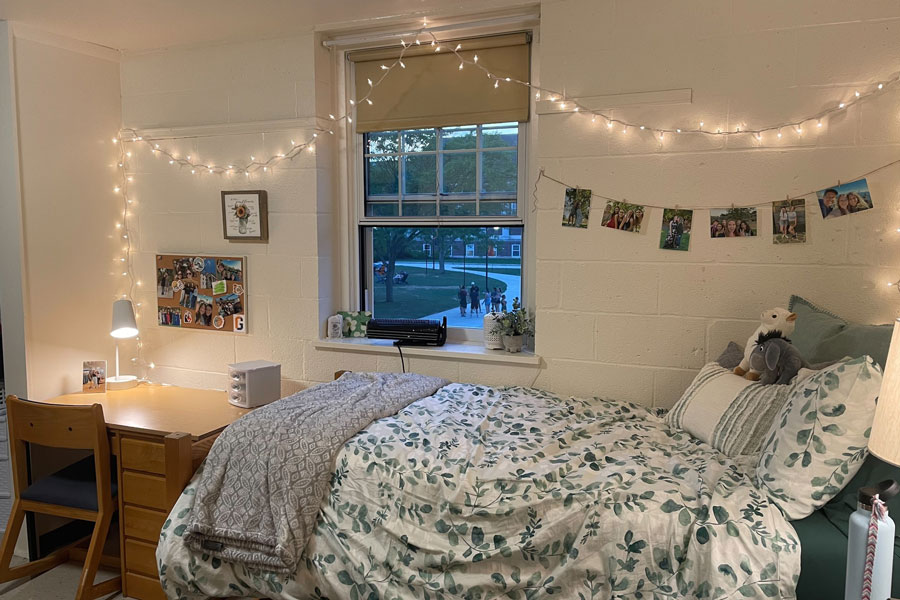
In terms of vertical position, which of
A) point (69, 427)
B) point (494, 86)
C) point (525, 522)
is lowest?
point (525, 522)

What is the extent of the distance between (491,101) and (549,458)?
5.38 ft

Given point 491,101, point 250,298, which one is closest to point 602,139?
point 491,101

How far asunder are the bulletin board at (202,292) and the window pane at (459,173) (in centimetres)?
112

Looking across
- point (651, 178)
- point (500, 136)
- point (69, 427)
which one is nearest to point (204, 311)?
point (69, 427)

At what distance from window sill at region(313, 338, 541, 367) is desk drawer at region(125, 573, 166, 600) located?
1.21 meters

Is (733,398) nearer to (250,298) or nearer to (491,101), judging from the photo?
(491,101)

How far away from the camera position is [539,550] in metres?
1.91

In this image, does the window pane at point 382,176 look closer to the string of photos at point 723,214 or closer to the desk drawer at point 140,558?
the string of photos at point 723,214

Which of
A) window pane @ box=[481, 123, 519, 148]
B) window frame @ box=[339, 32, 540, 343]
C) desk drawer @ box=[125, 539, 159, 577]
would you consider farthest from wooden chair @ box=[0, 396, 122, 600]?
window pane @ box=[481, 123, 519, 148]

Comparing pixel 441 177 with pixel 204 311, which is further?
pixel 204 311

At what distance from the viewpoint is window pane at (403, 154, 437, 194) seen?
3.18 m

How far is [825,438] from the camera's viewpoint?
5.62ft

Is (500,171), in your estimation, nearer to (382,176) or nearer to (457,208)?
(457,208)

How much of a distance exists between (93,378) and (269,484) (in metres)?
1.50
